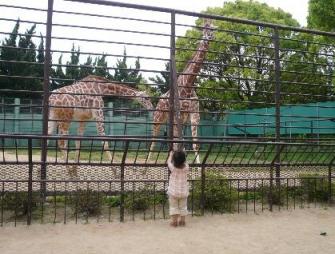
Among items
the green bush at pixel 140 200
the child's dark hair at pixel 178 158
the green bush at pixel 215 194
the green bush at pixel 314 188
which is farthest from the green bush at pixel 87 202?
the green bush at pixel 314 188

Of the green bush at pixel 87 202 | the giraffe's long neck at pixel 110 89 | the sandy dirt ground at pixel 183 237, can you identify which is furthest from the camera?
the giraffe's long neck at pixel 110 89

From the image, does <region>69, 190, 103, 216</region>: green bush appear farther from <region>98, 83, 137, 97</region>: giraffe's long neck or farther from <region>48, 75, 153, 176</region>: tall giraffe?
<region>98, 83, 137, 97</region>: giraffe's long neck

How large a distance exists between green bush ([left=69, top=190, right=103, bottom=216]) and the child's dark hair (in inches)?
40.9

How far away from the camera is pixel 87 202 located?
5.17 m

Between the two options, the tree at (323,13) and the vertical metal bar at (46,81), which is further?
the tree at (323,13)

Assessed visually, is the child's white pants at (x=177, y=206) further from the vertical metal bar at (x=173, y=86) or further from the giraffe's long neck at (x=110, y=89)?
the giraffe's long neck at (x=110, y=89)

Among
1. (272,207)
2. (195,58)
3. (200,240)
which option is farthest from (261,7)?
(200,240)

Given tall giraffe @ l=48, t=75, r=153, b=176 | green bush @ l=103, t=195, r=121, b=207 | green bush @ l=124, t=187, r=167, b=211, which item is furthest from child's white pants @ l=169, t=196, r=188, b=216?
tall giraffe @ l=48, t=75, r=153, b=176

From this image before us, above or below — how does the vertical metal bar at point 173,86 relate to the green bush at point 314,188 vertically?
above

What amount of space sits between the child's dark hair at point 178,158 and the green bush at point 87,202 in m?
1.04

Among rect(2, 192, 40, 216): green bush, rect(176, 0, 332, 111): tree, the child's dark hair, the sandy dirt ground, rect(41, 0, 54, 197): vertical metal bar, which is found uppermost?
rect(176, 0, 332, 111): tree

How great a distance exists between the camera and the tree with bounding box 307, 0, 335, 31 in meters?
13.4

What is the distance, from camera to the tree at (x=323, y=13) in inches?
528

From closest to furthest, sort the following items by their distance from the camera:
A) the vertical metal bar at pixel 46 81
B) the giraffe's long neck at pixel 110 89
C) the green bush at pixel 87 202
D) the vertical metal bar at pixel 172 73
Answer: the green bush at pixel 87 202
the vertical metal bar at pixel 46 81
the vertical metal bar at pixel 172 73
the giraffe's long neck at pixel 110 89
